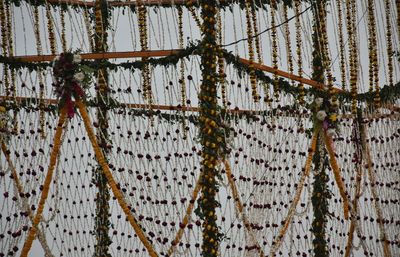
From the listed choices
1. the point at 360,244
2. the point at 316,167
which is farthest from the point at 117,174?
the point at 360,244

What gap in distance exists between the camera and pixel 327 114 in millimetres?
6043

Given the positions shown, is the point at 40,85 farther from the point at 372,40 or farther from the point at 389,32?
the point at 389,32

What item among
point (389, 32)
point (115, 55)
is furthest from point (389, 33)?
point (115, 55)

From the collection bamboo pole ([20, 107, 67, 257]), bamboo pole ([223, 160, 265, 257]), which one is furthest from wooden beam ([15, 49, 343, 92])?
bamboo pole ([223, 160, 265, 257])

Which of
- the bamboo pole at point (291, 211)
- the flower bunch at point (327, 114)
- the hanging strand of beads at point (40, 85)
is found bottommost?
the bamboo pole at point (291, 211)

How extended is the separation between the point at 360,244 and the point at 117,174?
3.05 meters

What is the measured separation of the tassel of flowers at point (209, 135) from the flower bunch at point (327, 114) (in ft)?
5.00

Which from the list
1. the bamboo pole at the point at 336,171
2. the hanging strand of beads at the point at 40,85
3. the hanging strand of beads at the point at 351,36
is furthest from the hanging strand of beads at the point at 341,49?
the hanging strand of beads at the point at 40,85

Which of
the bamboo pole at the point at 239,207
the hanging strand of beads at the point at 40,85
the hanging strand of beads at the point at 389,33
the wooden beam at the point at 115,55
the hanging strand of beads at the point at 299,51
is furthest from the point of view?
the hanging strand of beads at the point at 299,51

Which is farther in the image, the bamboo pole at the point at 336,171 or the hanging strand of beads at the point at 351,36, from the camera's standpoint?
the bamboo pole at the point at 336,171

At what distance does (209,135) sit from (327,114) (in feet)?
5.96

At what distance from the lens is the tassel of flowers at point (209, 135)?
197 inches

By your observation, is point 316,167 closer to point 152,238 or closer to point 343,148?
point 343,148

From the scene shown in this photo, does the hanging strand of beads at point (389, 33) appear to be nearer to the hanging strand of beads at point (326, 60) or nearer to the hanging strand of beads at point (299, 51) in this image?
the hanging strand of beads at point (326, 60)
